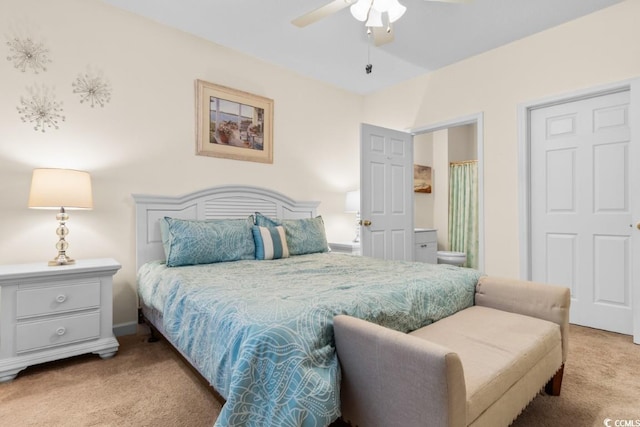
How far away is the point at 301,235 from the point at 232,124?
131 cm

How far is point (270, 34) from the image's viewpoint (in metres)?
3.04

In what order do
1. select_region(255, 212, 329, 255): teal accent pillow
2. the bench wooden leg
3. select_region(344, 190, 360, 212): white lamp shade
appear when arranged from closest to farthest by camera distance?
the bench wooden leg, select_region(255, 212, 329, 255): teal accent pillow, select_region(344, 190, 360, 212): white lamp shade

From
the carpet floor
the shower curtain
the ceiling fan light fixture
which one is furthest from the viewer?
the shower curtain

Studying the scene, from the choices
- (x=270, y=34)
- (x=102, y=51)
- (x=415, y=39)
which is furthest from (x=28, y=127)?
(x=415, y=39)

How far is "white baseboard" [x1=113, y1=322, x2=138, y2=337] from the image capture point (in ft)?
8.78

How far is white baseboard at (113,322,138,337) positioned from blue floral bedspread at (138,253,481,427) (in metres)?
0.59

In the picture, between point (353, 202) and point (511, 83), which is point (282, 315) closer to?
point (353, 202)

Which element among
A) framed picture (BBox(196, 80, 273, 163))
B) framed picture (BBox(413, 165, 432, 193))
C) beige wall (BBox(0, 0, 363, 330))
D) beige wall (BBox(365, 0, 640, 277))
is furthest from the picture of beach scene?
framed picture (BBox(413, 165, 432, 193))

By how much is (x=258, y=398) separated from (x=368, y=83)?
390 centimetres

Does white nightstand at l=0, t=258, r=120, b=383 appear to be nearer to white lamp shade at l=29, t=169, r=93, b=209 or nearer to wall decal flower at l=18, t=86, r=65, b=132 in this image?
white lamp shade at l=29, t=169, r=93, b=209

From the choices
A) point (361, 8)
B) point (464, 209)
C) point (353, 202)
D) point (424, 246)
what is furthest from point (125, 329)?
point (464, 209)

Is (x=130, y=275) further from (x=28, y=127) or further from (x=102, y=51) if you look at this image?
(x=102, y=51)

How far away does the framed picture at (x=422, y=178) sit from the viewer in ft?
17.8

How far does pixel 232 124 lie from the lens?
3.32 m
